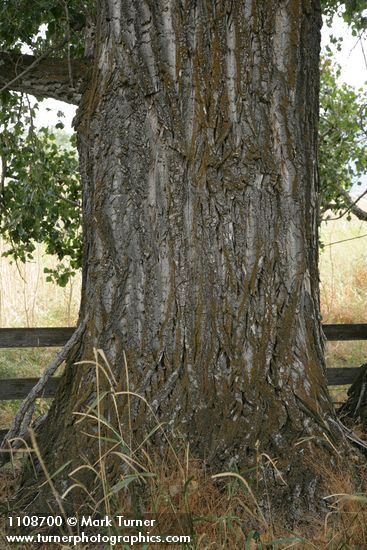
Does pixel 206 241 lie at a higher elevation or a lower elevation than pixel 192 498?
higher

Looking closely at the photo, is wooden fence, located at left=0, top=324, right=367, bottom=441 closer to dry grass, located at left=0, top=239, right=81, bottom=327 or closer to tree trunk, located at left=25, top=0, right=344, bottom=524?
tree trunk, located at left=25, top=0, right=344, bottom=524

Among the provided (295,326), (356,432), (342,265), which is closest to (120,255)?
(295,326)

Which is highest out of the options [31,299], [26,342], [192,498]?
[31,299]

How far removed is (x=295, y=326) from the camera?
14.0ft

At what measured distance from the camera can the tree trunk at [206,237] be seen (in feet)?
13.6

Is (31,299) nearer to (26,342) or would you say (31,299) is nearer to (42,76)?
(26,342)

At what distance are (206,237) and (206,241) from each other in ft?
0.07

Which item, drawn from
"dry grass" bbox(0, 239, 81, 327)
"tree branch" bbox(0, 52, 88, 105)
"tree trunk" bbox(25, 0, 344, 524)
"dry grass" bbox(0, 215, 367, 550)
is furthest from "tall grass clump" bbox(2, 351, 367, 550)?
"dry grass" bbox(0, 239, 81, 327)

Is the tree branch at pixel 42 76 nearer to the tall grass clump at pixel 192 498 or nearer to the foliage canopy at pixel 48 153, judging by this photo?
the foliage canopy at pixel 48 153

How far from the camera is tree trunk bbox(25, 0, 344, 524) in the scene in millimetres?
4145

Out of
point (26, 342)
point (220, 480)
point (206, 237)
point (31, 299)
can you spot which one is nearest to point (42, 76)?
point (206, 237)

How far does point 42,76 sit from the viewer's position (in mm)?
5363

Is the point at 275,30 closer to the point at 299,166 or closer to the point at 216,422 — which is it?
the point at 299,166

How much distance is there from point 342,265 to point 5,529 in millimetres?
9909
